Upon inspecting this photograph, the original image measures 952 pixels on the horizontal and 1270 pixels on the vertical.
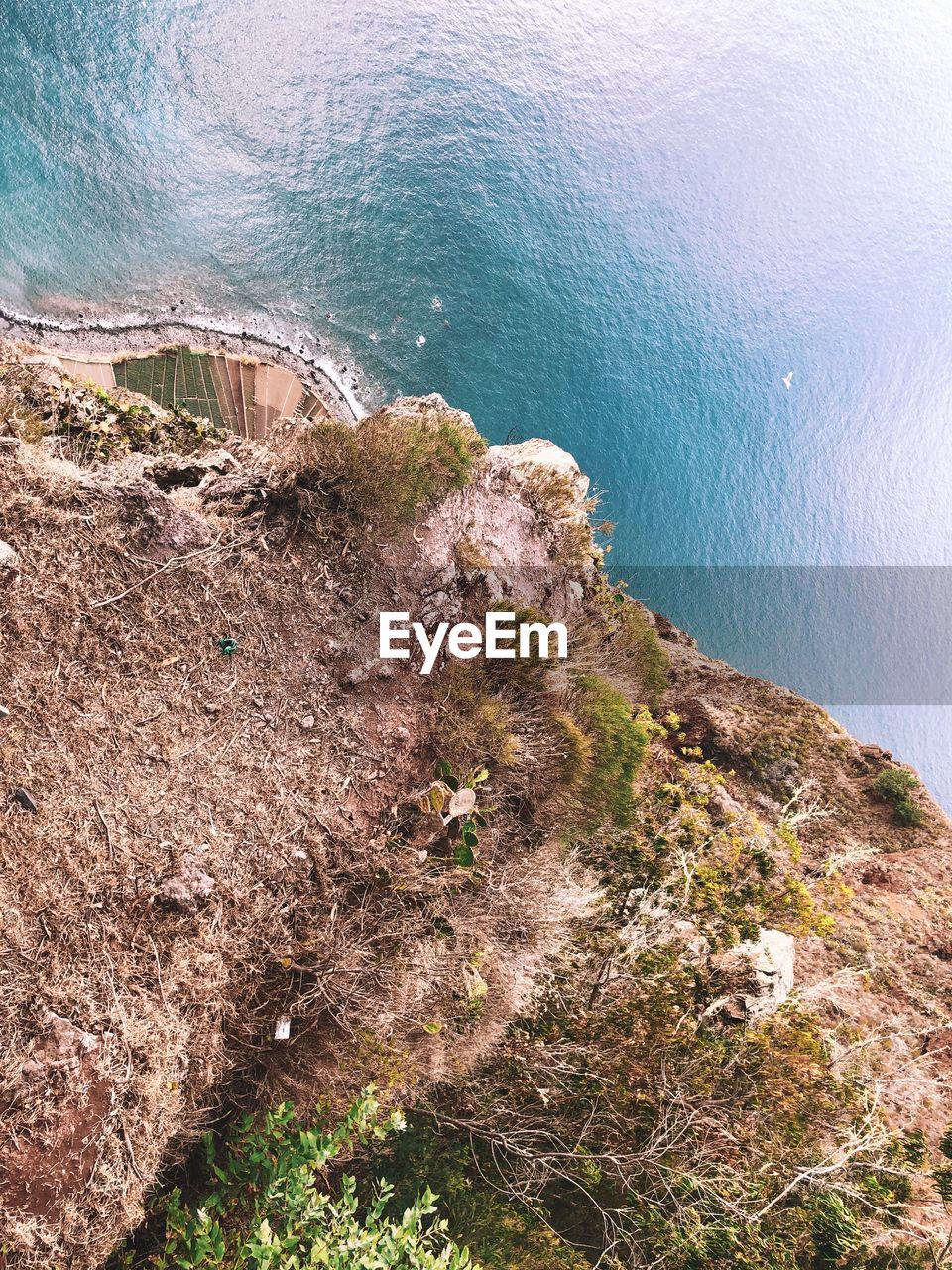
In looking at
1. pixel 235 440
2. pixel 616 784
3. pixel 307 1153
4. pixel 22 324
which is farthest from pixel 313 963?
pixel 22 324

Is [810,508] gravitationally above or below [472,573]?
above

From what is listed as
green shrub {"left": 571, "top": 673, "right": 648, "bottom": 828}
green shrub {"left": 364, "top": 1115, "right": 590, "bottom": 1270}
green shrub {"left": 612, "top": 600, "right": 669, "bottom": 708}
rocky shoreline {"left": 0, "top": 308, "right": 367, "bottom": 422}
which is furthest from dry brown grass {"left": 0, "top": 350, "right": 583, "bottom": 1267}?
rocky shoreline {"left": 0, "top": 308, "right": 367, "bottom": 422}

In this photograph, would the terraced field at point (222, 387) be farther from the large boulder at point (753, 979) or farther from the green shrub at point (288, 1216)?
the large boulder at point (753, 979)

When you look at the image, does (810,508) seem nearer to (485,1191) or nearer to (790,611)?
(790,611)

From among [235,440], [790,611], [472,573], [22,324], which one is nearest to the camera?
[472,573]

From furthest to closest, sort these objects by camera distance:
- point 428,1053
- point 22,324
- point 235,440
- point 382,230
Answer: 1. point 382,230
2. point 22,324
3. point 235,440
4. point 428,1053

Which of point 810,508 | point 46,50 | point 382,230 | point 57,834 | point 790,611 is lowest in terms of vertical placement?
point 57,834

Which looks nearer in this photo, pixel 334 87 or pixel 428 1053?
pixel 428 1053
